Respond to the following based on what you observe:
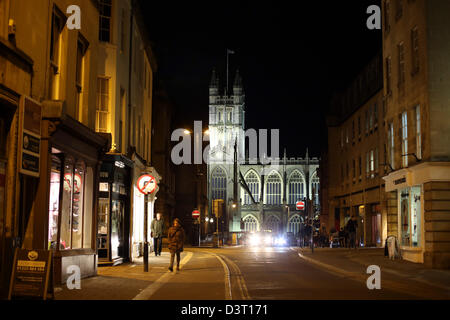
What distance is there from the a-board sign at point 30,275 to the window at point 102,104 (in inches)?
446

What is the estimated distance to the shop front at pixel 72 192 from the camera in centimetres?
1431

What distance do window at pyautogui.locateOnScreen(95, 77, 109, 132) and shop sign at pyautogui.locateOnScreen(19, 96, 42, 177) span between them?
8.38 meters

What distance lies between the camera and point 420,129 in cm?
2330

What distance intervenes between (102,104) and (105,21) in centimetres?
302

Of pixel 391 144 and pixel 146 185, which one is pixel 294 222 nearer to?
pixel 391 144

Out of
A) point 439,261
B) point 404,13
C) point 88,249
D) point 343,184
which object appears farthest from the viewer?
point 343,184

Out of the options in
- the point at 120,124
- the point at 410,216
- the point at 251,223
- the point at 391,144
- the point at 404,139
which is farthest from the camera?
the point at 251,223

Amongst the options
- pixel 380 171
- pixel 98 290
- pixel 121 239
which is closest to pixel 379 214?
pixel 380 171

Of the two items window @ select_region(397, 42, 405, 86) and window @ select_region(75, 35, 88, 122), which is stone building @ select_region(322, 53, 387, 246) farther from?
window @ select_region(75, 35, 88, 122)

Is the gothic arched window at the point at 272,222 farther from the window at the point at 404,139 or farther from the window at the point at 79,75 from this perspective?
the window at the point at 79,75

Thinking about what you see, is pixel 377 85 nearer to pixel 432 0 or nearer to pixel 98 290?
pixel 432 0

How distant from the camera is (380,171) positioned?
3791cm

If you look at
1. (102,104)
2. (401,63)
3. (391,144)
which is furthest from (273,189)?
(102,104)
